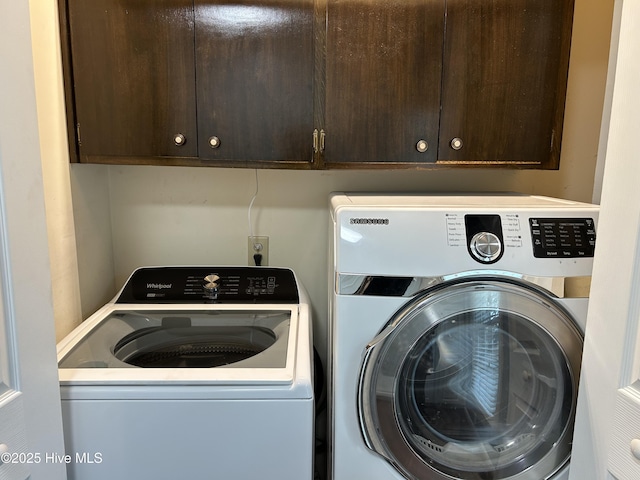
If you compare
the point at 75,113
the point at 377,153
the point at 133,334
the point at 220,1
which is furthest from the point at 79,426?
the point at 220,1

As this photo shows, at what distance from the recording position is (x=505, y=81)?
135 cm

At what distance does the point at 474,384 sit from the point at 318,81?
94 cm

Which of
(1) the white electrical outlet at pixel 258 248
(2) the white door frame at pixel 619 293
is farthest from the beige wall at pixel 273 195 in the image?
(2) the white door frame at pixel 619 293

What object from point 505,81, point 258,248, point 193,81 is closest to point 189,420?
point 258,248

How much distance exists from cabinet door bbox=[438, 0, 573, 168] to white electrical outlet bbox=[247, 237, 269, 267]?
29.0 inches

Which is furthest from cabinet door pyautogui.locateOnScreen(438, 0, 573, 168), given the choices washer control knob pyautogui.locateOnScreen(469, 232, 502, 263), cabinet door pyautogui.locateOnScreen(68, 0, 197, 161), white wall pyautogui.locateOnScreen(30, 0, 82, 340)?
white wall pyautogui.locateOnScreen(30, 0, 82, 340)

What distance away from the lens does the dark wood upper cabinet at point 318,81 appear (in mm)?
1322

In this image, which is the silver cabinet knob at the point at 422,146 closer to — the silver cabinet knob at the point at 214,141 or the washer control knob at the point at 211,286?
the silver cabinet knob at the point at 214,141

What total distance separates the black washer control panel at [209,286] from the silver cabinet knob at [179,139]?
1.49ft

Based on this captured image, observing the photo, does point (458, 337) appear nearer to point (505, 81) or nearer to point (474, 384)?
point (474, 384)

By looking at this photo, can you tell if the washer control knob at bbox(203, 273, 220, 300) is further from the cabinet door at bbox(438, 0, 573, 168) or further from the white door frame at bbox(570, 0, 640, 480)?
the white door frame at bbox(570, 0, 640, 480)

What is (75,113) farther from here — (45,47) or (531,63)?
(531,63)

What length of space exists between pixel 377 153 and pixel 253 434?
843 millimetres

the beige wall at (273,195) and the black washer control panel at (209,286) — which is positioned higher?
the beige wall at (273,195)
